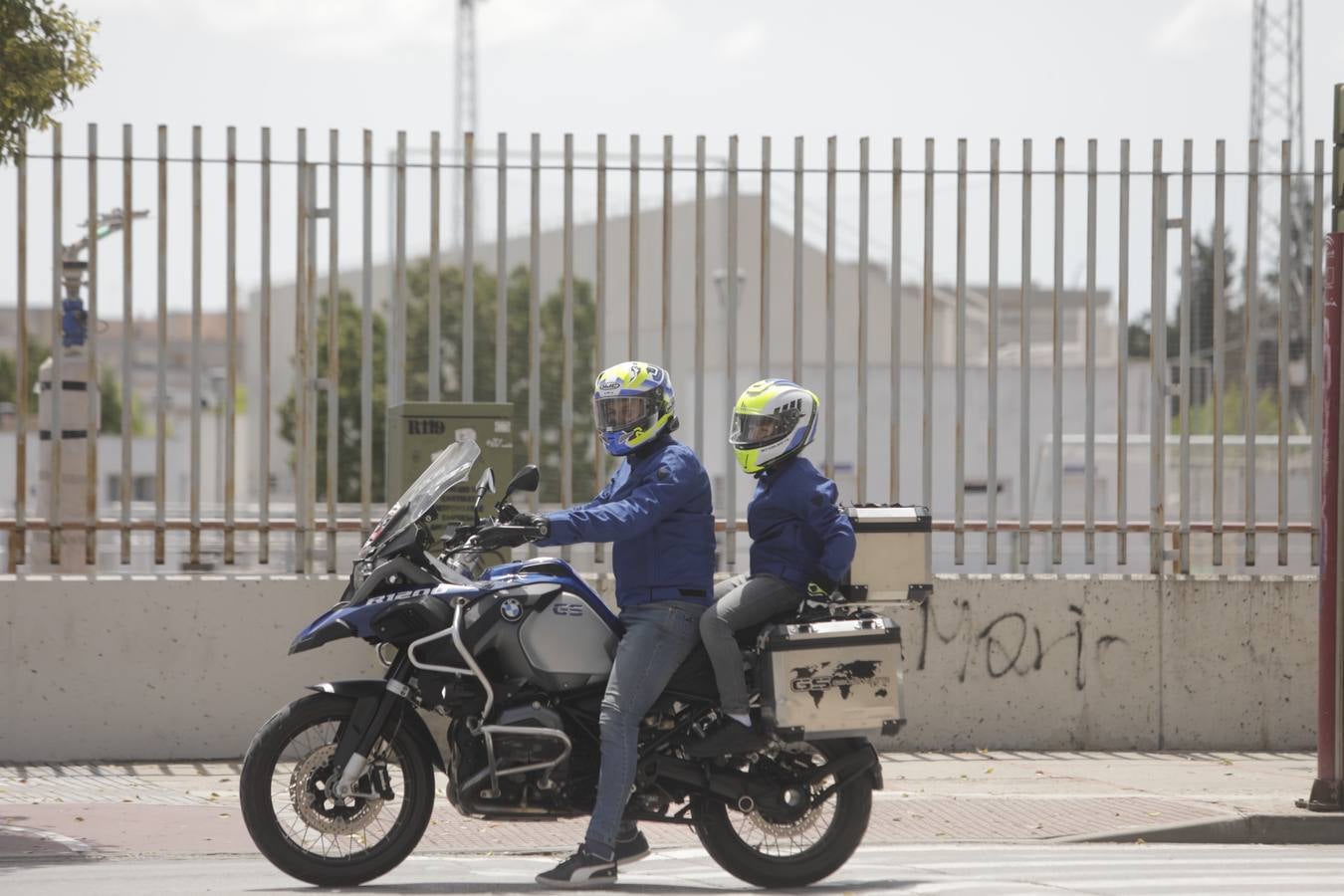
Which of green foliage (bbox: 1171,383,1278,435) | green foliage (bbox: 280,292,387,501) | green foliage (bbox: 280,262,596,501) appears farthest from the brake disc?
green foliage (bbox: 280,292,387,501)

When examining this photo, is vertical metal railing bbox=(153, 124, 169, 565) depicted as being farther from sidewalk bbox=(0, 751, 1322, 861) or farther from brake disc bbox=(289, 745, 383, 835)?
brake disc bbox=(289, 745, 383, 835)

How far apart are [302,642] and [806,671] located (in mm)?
1660

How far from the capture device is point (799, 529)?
22.1 ft

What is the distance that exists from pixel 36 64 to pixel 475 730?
3.96 meters

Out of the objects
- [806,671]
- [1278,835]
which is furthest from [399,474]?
[1278,835]

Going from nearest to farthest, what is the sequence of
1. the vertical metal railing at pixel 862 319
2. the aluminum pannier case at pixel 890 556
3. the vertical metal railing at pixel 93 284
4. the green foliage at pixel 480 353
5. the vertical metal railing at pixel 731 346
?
the aluminum pannier case at pixel 890 556
the vertical metal railing at pixel 93 284
the vertical metal railing at pixel 862 319
the vertical metal railing at pixel 731 346
the green foliage at pixel 480 353

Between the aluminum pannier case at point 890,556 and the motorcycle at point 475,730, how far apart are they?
0.36 metres

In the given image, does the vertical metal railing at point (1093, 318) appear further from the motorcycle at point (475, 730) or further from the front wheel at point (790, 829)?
the motorcycle at point (475, 730)

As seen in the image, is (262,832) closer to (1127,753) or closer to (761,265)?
(761,265)

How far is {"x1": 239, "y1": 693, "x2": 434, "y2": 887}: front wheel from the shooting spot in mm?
6297

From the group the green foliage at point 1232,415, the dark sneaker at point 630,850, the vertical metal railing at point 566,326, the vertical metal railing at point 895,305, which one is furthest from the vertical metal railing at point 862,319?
the dark sneaker at point 630,850

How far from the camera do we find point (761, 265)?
10.2 m

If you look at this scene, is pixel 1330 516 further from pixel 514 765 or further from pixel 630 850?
pixel 514 765

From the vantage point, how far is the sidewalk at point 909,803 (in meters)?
7.76
